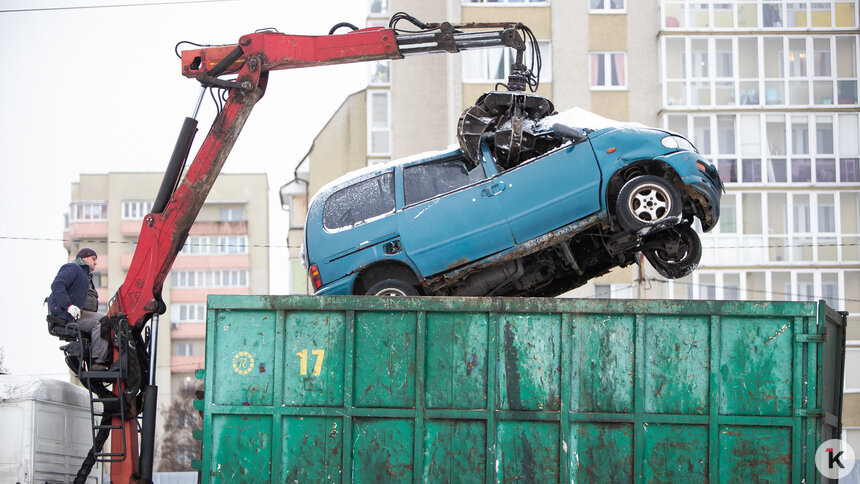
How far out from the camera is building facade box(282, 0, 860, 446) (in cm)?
2830

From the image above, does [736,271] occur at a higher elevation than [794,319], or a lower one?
higher

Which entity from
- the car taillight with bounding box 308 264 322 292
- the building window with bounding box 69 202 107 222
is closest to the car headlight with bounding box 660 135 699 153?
the car taillight with bounding box 308 264 322 292

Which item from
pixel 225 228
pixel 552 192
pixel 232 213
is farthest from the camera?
pixel 232 213

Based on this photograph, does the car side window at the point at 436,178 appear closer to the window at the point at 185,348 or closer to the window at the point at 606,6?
the window at the point at 606,6

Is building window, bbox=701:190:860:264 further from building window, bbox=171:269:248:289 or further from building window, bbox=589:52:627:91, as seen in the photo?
building window, bbox=171:269:248:289

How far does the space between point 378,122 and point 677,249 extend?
74.4 ft

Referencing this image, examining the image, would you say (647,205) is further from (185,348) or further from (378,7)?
(185,348)

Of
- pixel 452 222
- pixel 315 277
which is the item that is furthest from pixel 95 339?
pixel 452 222

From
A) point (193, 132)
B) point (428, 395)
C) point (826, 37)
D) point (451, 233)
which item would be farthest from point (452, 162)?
point (826, 37)

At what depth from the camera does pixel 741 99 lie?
29.0 metres

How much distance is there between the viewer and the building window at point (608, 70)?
95.2ft

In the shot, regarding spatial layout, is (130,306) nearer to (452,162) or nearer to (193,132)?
(193,132)

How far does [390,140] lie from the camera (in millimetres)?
30844

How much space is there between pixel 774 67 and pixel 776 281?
19.8 ft
